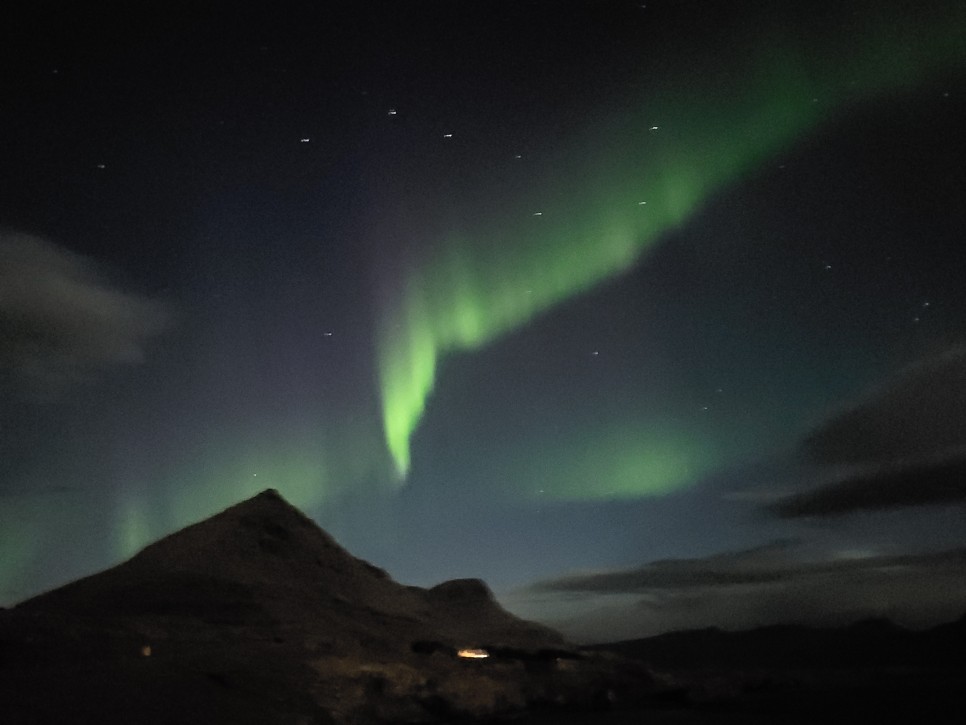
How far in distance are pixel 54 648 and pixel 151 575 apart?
73.1 ft

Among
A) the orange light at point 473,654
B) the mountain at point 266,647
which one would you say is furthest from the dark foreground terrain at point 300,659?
the orange light at point 473,654

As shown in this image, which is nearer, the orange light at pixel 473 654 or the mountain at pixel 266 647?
the mountain at pixel 266 647

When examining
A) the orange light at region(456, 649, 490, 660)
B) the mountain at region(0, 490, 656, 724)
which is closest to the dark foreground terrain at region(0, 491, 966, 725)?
the mountain at region(0, 490, 656, 724)

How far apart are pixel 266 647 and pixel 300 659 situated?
13.8 ft

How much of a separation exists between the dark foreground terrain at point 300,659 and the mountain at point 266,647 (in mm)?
176

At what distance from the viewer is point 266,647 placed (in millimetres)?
59125

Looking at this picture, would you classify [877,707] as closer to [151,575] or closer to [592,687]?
[592,687]

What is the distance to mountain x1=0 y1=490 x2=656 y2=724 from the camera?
148ft

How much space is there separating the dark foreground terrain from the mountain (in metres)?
0.18

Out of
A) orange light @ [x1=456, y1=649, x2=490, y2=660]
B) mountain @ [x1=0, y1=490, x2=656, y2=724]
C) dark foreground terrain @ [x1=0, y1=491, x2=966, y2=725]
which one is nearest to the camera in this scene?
mountain @ [x1=0, y1=490, x2=656, y2=724]

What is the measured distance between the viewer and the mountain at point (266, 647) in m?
45.2

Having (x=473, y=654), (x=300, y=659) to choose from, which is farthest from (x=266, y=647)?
(x=473, y=654)

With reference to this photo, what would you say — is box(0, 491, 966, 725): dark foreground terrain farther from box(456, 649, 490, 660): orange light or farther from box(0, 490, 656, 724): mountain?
box(456, 649, 490, 660): orange light

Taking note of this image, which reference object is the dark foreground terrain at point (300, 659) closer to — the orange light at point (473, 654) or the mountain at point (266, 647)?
the mountain at point (266, 647)
